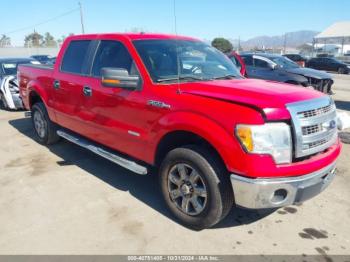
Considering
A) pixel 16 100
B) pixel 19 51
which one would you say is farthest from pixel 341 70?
pixel 19 51

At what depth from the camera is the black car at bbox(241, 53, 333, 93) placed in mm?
10078

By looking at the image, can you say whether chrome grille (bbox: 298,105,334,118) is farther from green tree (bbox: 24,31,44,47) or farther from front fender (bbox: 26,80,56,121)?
green tree (bbox: 24,31,44,47)

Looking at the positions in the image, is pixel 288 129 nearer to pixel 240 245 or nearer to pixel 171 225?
pixel 240 245

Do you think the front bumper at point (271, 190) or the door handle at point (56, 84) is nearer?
the front bumper at point (271, 190)

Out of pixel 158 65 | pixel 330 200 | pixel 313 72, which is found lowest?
pixel 330 200

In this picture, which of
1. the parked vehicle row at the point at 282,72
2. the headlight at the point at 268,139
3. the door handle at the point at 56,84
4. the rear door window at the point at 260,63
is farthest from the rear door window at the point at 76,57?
the rear door window at the point at 260,63

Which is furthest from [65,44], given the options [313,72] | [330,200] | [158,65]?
[313,72]

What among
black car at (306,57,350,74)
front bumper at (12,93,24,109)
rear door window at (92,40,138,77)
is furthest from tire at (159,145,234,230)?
black car at (306,57,350,74)

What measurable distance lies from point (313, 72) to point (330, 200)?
7546 millimetres

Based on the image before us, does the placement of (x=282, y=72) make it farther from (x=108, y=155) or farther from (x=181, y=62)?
(x=108, y=155)

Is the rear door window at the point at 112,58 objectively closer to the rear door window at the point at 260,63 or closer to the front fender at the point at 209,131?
the front fender at the point at 209,131

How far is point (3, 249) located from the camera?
314cm

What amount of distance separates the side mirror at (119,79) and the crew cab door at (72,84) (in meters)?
1.14

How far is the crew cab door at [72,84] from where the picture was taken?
186 inches
